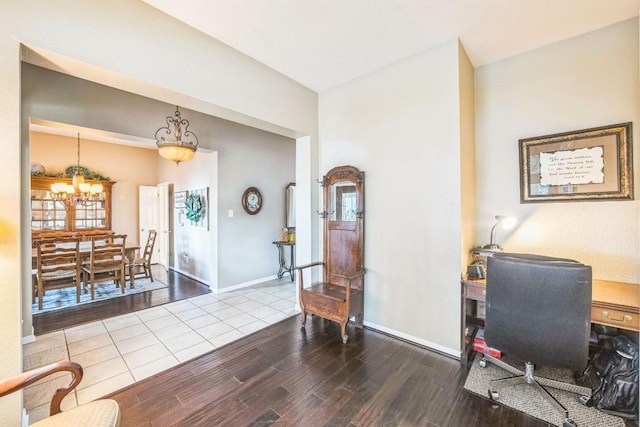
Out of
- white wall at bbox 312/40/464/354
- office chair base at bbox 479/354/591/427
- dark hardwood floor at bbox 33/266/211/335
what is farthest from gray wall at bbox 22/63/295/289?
office chair base at bbox 479/354/591/427

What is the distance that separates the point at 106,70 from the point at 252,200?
10.6 feet

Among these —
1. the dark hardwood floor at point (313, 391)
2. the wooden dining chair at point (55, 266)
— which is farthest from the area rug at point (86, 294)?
the dark hardwood floor at point (313, 391)

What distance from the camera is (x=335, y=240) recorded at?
334cm

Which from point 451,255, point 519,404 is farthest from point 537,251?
point 519,404

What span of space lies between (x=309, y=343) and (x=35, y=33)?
3209 millimetres

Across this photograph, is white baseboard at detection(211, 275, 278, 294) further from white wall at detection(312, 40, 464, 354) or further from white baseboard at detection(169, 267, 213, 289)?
white wall at detection(312, 40, 464, 354)

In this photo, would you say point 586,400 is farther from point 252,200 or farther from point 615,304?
point 252,200

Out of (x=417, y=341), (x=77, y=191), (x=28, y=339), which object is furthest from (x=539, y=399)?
(x=77, y=191)

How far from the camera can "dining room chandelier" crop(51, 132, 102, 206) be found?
16.0 feet

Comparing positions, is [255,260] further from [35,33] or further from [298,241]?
[35,33]

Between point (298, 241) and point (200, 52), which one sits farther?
point (298, 241)

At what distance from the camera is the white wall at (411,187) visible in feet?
8.35

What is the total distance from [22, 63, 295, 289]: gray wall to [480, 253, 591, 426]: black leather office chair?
398cm

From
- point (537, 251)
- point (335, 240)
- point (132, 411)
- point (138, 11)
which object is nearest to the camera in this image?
point (132, 411)
